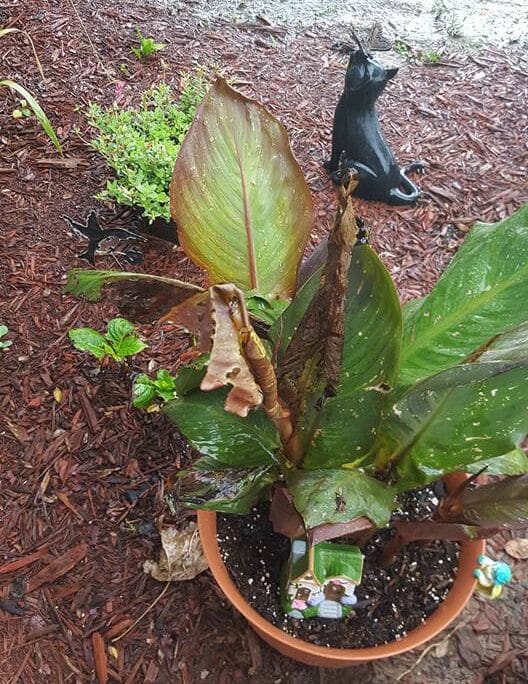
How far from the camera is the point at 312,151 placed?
6.97 feet

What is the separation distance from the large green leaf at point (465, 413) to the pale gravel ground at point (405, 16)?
6.82 ft

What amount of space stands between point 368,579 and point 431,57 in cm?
200

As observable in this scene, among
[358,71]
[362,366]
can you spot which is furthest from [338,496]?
[358,71]

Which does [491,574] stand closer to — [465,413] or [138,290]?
[465,413]

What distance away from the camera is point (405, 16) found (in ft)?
8.73

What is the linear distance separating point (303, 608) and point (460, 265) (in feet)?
2.08

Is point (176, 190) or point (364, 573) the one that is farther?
point (364, 573)

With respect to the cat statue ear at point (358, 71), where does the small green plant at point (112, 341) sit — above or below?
below

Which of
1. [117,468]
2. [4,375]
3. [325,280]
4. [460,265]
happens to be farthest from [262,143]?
[4,375]

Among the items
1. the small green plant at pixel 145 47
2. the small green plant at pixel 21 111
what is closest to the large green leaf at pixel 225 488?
the small green plant at pixel 21 111

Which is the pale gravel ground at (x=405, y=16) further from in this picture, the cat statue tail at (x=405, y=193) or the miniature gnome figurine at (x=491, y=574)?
the miniature gnome figurine at (x=491, y=574)

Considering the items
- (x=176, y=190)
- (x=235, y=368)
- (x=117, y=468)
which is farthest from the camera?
(x=117, y=468)

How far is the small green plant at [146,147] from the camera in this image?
1.76 m

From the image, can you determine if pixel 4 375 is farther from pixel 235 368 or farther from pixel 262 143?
pixel 235 368
